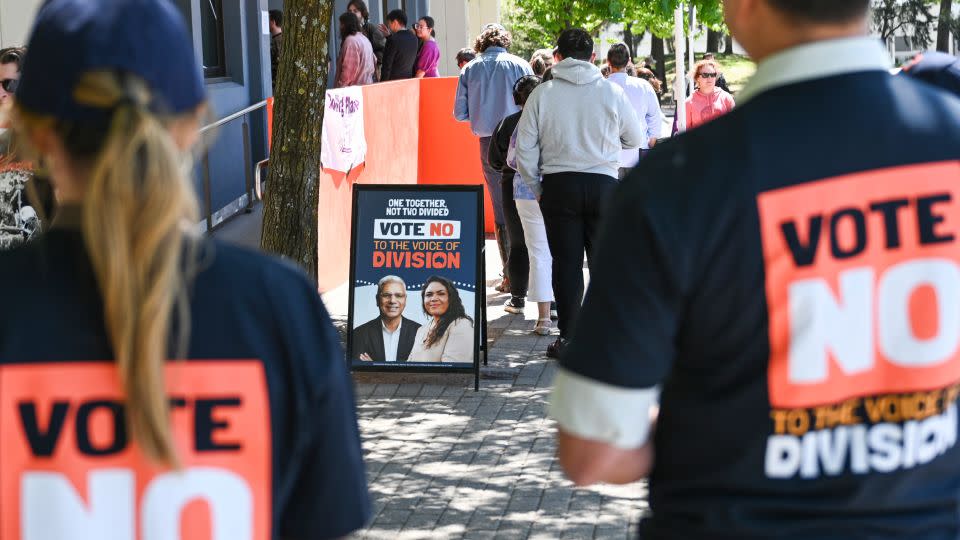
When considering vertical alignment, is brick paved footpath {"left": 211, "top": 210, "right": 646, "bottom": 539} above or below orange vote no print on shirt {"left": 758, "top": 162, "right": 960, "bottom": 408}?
below

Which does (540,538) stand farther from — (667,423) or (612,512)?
(667,423)

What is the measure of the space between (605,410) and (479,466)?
4590 mm

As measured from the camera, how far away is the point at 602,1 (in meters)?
20.1

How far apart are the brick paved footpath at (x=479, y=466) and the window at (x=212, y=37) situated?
253 inches

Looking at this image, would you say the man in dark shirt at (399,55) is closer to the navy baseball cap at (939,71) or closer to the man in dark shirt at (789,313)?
the navy baseball cap at (939,71)

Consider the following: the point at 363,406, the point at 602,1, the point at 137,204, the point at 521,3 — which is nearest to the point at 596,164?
the point at 363,406

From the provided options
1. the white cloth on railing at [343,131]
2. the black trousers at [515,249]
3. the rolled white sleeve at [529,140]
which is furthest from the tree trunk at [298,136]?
the white cloth on railing at [343,131]

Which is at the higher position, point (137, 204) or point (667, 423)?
point (137, 204)

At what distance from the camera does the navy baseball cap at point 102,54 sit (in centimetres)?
174

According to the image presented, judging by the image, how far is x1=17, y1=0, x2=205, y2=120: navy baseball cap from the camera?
1.74 m

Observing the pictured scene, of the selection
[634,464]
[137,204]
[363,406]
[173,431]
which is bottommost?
[363,406]

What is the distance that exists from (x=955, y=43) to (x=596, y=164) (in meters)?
23.2

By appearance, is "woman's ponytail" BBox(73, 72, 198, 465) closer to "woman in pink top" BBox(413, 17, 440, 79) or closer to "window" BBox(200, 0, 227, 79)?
"window" BBox(200, 0, 227, 79)

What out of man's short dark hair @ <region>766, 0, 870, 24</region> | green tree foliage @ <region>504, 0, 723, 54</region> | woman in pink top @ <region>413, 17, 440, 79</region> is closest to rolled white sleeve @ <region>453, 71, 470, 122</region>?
green tree foliage @ <region>504, 0, 723, 54</region>
